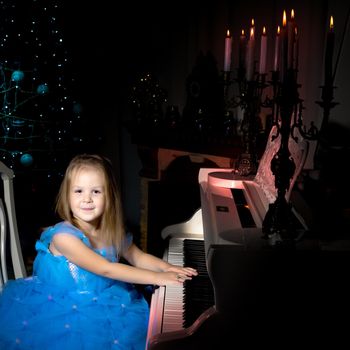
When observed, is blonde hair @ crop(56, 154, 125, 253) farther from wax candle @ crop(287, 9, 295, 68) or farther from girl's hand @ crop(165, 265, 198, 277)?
wax candle @ crop(287, 9, 295, 68)

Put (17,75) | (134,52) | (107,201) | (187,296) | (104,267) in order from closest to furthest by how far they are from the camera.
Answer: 1. (187,296)
2. (104,267)
3. (107,201)
4. (17,75)
5. (134,52)

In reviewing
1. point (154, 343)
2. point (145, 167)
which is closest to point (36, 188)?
point (145, 167)

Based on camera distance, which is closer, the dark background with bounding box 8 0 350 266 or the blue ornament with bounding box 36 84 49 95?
the dark background with bounding box 8 0 350 266

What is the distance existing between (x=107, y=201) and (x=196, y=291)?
1.72 feet

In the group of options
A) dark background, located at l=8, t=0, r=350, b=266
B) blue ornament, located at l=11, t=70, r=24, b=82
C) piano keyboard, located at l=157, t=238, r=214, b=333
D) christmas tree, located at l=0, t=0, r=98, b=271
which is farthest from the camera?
christmas tree, located at l=0, t=0, r=98, b=271

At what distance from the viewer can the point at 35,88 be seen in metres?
4.95

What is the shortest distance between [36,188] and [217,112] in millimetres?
1805

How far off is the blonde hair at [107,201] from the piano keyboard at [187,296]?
26 cm

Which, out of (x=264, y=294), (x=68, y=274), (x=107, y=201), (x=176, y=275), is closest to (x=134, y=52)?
(x=107, y=201)

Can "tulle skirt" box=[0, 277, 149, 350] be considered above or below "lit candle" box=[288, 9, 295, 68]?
below

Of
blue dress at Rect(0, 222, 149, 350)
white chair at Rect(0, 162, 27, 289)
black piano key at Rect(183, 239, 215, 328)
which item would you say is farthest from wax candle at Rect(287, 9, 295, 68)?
white chair at Rect(0, 162, 27, 289)

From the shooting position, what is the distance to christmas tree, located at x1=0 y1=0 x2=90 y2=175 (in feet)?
15.3

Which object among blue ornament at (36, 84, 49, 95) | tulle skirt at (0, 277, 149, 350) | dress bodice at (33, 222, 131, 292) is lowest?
tulle skirt at (0, 277, 149, 350)

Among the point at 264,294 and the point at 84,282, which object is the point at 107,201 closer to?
the point at 84,282
